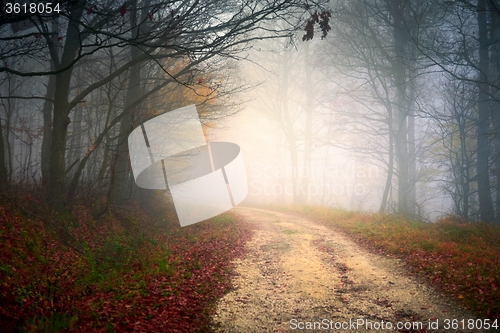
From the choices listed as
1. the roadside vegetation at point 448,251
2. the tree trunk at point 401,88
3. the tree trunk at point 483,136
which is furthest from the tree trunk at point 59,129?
the tree trunk at point 483,136

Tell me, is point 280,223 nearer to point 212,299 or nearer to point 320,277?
point 320,277

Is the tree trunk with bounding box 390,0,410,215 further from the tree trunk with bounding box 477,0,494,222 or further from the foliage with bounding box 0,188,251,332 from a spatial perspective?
the foliage with bounding box 0,188,251,332

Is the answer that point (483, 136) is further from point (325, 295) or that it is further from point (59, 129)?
point (59, 129)

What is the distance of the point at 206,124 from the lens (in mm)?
14094

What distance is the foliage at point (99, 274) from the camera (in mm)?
4562

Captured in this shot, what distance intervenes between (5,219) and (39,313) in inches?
137

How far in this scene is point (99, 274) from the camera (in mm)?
6359

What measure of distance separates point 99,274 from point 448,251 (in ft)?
27.3

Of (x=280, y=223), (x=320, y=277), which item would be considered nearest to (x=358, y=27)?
(x=280, y=223)

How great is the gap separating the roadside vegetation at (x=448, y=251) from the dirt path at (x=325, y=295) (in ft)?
1.25

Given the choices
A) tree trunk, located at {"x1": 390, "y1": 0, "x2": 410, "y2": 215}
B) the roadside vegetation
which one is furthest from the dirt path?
tree trunk, located at {"x1": 390, "y1": 0, "x2": 410, "y2": 215}

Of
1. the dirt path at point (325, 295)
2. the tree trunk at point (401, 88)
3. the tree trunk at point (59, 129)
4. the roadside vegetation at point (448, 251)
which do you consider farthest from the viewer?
the tree trunk at point (401, 88)

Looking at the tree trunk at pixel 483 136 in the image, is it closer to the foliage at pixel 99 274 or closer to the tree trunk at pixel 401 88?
the tree trunk at pixel 401 88

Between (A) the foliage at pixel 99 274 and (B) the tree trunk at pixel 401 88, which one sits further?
(B) the tree trunk at pixel 401 88
